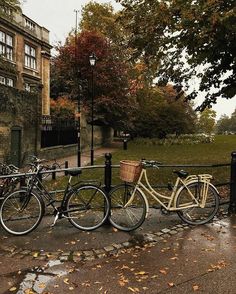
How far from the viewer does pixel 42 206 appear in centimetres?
643

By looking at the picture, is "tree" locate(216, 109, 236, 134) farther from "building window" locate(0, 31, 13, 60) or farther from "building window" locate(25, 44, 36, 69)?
"building window" locate(0, 31, 13, 60)

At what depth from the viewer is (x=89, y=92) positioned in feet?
109

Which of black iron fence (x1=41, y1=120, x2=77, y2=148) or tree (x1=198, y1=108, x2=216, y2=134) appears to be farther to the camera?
tree (x1=198, y1=108, x2=216, y2=134)

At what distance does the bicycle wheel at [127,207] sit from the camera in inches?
260

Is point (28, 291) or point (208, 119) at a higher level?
point (208, 119)

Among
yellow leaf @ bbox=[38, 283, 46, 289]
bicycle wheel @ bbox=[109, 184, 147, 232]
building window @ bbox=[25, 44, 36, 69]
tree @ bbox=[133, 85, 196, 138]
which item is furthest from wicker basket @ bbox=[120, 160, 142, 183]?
tree @ bbox=[133, 85, 196, 138]

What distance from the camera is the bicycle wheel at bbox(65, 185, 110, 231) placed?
657 cm

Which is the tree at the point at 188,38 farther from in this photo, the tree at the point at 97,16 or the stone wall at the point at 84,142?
the tree at the point at 97,16

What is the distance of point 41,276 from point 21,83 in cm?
2568

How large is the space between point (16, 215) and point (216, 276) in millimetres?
3382

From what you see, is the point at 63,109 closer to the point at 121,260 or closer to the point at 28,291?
the point at 121,260

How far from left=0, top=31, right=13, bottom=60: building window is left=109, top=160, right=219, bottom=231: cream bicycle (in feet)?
71.2

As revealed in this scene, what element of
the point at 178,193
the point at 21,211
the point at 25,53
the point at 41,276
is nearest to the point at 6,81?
the point at 25,53

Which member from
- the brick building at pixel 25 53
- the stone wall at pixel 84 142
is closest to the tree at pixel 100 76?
the stone wall at pixel 84 142
